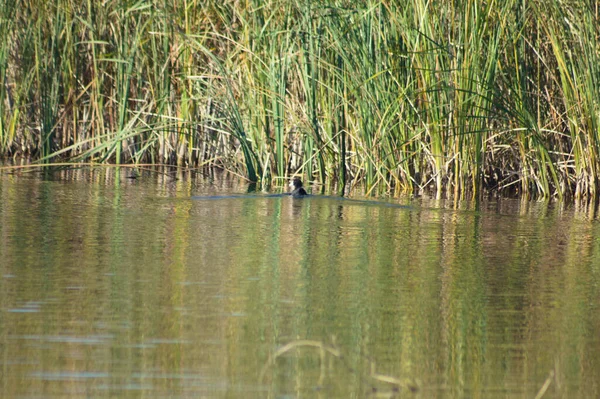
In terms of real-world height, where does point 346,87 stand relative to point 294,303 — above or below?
above

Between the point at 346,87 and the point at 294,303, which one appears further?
the point at 346,87

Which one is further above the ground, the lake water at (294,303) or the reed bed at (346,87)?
the reed bed at (346,87)

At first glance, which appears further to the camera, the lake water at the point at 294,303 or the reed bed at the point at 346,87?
the reed bed at the point at 346,87

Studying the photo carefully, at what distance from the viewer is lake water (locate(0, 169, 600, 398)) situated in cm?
362

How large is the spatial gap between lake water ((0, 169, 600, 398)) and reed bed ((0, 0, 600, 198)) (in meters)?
1.47

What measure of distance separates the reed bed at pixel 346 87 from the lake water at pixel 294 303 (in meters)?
1.47

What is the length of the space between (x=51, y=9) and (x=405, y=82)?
187 inches

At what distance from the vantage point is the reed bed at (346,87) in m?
9.40

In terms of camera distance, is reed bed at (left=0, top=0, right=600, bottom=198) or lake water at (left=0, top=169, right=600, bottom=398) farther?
reed bed at (left=0, top=0, right=600, bottom=198)

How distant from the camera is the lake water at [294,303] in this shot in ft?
11.9

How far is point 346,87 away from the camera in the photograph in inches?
400

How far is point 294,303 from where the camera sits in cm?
480

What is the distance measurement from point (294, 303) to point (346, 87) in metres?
5.57

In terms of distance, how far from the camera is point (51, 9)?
12500 mm
